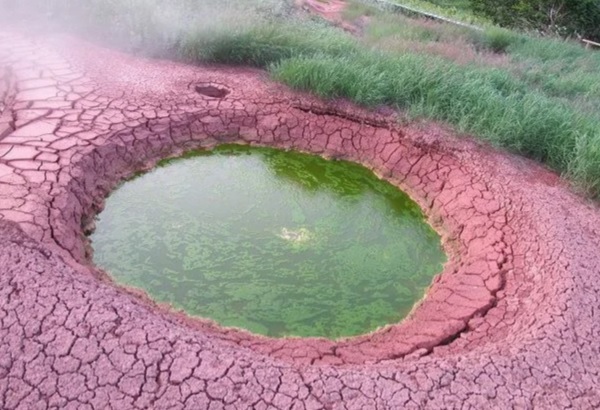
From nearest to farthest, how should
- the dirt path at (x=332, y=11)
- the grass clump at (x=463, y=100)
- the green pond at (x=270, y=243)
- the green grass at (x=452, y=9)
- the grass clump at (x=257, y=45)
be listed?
the green pond at (x=270, y=243)
the grass clump at (x=463, y=100)
the grass clump at (x=257, y=45)
the dirt path at (x=332, y=11)
the green grass at (x=452, y=9)

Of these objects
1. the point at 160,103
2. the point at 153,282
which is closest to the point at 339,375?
the point at 153,282

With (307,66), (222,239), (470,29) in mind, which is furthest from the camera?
(470,29)

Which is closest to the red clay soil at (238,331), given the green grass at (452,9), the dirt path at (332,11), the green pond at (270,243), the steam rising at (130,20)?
the green pond at (270,243)

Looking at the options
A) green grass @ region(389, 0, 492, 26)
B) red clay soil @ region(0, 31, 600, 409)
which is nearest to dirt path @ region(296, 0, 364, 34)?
green grass @ region(389, 0, 492, 26)

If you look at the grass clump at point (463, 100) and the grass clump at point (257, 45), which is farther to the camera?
the grass clump at point (257, 45)

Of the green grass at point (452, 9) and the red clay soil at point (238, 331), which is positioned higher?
the red clay soil at point (238, 331)

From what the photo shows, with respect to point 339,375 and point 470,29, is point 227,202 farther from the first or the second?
point 470,29

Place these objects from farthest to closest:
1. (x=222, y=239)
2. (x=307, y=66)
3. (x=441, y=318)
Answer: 1. (x=307, y=66)
2. (x=222, y=239)
3. (x=441, y=318)

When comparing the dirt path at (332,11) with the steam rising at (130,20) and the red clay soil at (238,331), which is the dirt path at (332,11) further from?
the red clay soil at (238,331)
